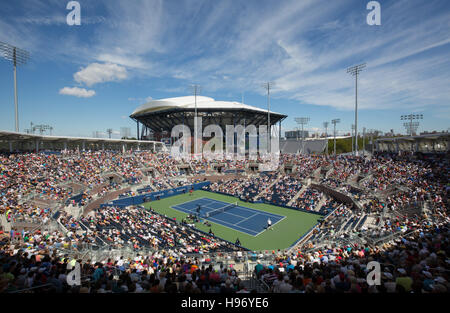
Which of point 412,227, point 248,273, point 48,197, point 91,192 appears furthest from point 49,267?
point 91,192

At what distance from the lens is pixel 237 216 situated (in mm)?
24438

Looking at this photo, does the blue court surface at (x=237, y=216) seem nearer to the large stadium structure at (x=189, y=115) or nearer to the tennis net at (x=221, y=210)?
the tennis net at (x=221, y=210)

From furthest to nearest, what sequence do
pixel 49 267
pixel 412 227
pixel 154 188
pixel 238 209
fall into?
pixel 154 188
pixel 238 209
pixel 412 227
pixel 49 267

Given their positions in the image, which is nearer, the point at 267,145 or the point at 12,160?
the point at 12,160

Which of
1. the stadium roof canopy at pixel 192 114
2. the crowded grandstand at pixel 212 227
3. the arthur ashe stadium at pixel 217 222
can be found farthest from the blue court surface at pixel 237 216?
the stadium roof canopy at pixel 192 114

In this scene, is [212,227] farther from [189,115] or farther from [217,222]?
[189,115]

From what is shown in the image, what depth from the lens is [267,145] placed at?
194ft

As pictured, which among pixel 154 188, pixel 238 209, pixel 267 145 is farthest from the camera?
pixel 267 145

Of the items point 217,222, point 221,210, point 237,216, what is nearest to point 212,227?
point 217,222

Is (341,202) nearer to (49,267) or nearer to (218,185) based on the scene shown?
(218,185)

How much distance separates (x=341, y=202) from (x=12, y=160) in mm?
36557

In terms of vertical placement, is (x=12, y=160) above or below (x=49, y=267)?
above

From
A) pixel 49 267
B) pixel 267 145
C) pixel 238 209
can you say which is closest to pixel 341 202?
pixel 238 209
